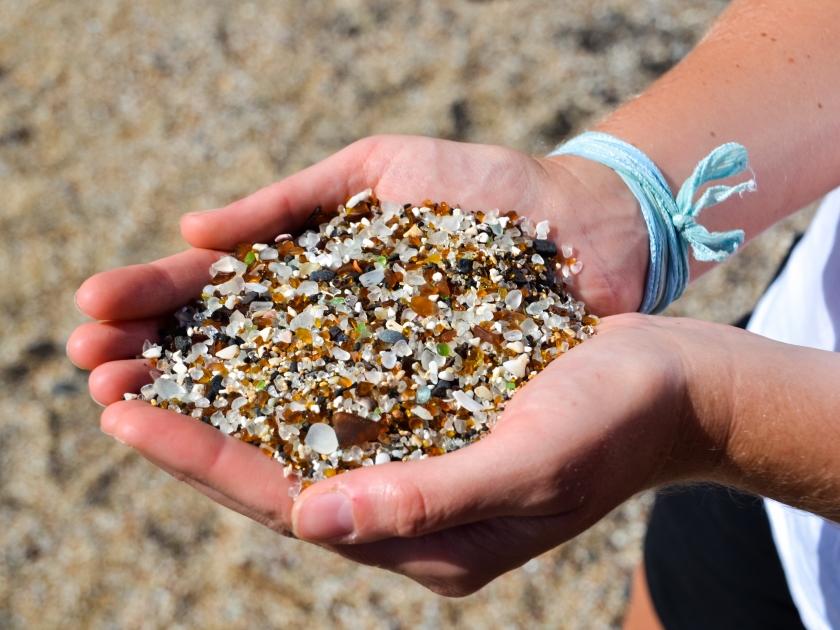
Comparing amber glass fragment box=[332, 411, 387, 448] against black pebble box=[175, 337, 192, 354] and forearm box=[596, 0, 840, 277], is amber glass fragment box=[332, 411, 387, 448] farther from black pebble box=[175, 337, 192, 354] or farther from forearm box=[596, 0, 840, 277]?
forearm box=[596, 0, 840, 277]

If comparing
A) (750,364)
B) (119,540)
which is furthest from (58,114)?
(750,364)

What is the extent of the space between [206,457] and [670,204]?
1.07m

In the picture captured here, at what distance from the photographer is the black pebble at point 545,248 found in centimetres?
147

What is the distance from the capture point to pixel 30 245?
2707 mm

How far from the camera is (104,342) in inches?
53.9

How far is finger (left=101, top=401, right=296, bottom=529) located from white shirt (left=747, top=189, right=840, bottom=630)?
95 centimetres

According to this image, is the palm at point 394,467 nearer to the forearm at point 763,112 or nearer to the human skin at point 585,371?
the human skin at point 585,371

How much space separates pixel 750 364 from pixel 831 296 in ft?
1.20

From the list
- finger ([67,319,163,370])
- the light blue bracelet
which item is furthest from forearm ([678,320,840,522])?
finger ([67,319,163,370])

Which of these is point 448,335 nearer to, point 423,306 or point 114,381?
point 423,306

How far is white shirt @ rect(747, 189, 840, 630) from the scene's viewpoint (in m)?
1.32

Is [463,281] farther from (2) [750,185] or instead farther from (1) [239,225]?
(2) [750,185]

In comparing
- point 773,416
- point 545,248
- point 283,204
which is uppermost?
point 283,204

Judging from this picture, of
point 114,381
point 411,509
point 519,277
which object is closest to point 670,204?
point 519,277
